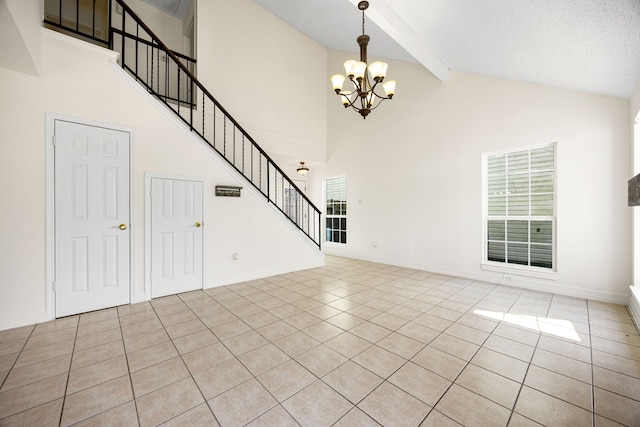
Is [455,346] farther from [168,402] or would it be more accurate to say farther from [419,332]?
[168,402]

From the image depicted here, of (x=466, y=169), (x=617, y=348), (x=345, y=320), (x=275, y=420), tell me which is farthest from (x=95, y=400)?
(x=466, y=169)

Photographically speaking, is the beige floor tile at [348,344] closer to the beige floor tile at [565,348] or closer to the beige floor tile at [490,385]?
the beige floor tile at [490,385]

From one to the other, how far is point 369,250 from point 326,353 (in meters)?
4.38

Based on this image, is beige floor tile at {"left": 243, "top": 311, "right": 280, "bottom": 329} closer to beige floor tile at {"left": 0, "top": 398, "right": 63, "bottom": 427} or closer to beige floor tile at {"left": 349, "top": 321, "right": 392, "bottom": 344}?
beige floor tile at {"left": 349, "top": 321, "right": 392, "bottom": 344}

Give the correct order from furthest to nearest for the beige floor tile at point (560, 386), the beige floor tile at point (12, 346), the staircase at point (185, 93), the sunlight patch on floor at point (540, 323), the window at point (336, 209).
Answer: the window at point (336, 209)
the staircase at point (185, 93)
the sunlight patch on floor at point (540, 323)
the beige floor tile at point (12, 346)
the beige floor tile at point (560, 386)

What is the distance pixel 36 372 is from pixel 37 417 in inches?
25.2

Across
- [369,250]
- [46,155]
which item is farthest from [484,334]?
[46,155]

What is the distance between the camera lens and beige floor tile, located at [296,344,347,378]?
203 cm

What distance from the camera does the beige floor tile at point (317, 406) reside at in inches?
60.8

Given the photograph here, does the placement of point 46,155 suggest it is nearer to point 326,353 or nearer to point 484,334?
point 326,353

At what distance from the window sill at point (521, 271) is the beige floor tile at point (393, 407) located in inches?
144

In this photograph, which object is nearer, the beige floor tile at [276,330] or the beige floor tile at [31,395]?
the beige floor tile at [31,395]

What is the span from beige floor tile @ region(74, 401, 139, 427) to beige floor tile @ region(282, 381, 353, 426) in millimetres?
907

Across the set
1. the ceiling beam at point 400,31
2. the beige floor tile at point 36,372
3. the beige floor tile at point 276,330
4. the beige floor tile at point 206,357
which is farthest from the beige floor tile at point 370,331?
the ceiling beam at point 400,31
